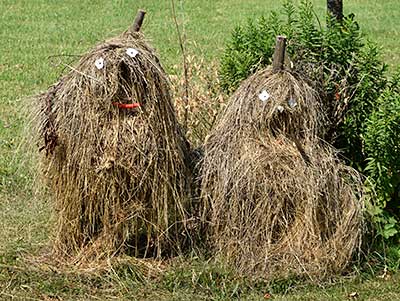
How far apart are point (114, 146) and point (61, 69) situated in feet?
16.8

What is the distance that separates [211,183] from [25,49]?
7.50 meters

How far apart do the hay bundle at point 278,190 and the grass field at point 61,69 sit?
0.18 m

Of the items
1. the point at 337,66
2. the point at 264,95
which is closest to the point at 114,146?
the point at 264,95

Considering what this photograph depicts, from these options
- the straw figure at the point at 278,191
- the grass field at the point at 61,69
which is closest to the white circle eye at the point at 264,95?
the straw figure at the point at 278,191

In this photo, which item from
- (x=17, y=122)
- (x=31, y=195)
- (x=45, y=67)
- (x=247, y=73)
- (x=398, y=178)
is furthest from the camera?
(x=45, y=67)

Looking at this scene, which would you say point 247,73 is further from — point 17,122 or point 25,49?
point 25,49

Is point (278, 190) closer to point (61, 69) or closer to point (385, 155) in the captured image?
point (385, 155)

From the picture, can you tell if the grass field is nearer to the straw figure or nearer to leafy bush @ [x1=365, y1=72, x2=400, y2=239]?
the straw figure

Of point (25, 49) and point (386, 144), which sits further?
point (25, 49)

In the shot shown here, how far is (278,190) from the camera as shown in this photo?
5.11 m

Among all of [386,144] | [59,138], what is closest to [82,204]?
[59,138]

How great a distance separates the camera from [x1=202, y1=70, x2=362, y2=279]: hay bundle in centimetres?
513

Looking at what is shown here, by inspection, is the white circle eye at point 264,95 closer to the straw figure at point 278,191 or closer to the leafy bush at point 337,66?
the straw figure at point 278,191

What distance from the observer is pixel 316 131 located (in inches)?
209
